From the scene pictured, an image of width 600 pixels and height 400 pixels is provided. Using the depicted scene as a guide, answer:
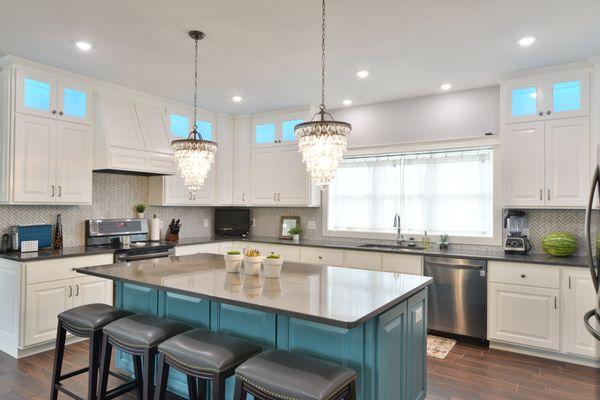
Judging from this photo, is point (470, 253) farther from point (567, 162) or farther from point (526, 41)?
point (526, 41)

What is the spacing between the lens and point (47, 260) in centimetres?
341

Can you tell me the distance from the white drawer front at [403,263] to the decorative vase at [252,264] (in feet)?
6.79

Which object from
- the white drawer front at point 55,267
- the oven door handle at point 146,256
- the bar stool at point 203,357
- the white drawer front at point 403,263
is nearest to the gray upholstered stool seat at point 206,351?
the bar stool at point 203,357

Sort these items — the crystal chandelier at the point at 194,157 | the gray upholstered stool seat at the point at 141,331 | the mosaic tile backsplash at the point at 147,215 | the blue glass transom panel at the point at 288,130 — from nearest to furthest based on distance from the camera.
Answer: the gray upholstered stool seat at the point at 141,331 < the crystal chandelier at the point at 194,157 < the mosaic tile backsplash at the point at 147,215 < the blue glass transom panel at the point at 288,130

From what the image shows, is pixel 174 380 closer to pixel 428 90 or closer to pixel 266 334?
pixel 266 334

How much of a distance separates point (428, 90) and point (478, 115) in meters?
0.63

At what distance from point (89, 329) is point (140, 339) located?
1.62 ft

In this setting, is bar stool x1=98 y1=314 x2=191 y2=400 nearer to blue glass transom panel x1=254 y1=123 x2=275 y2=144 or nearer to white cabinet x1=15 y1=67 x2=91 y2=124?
white cabinet x1=15 y1=67 x2=91 y2=124

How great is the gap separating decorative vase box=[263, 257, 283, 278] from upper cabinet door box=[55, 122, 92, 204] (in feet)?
8.69

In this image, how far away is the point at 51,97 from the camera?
12.3 feet

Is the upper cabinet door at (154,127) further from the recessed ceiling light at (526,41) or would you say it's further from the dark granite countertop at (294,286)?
the recessed ceiling light at (526,41)

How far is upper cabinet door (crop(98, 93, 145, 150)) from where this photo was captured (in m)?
4.10

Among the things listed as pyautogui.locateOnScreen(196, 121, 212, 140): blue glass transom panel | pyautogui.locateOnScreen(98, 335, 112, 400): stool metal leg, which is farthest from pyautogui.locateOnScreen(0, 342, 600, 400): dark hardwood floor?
pyautogui.locateOnScreen(196, 121, 212, 140): blue glass transom panel

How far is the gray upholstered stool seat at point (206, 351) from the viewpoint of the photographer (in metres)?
1.86
